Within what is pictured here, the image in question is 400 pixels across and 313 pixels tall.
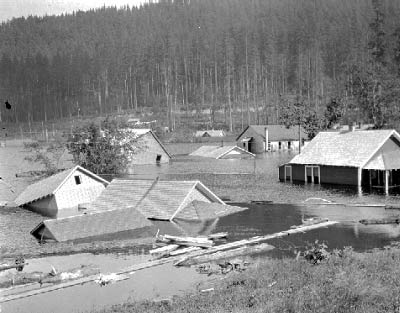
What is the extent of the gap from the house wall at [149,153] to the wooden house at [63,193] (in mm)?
37525

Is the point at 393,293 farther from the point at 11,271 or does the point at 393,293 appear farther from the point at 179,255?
the point at 11,271

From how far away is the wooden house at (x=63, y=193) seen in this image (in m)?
44.8

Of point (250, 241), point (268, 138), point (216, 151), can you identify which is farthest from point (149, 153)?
point (250, 241)

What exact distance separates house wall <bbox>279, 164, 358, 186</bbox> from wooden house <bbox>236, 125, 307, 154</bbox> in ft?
158

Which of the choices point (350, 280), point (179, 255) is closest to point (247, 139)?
point (179, 255)

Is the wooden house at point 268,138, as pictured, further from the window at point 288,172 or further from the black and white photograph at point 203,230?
the window at point 288,172

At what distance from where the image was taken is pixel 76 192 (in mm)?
46062

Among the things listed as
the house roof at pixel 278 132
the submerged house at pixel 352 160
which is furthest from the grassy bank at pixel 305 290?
the house roof at pixel 278 132

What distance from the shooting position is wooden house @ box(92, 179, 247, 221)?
3859 cm

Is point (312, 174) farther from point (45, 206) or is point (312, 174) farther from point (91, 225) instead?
point (91, 225)

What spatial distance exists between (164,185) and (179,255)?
12786 millimetres

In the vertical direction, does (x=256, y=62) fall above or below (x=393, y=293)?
above

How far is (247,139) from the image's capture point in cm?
11006

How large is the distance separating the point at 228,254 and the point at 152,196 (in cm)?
1321
